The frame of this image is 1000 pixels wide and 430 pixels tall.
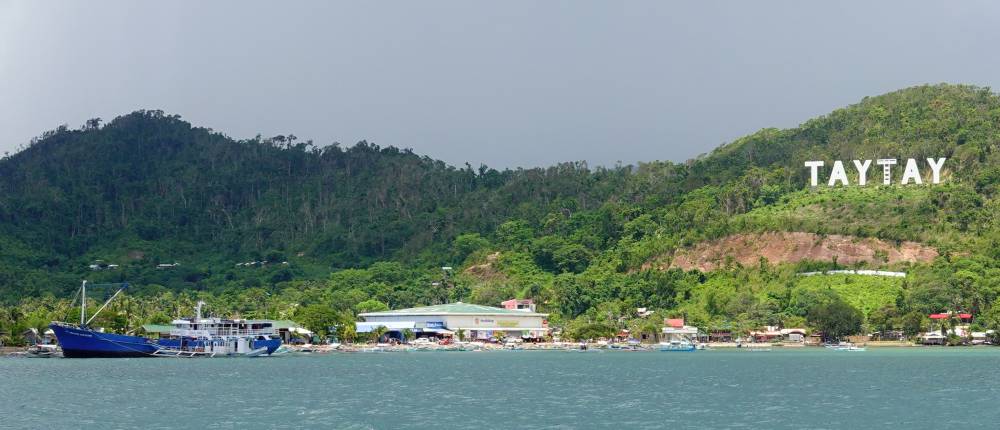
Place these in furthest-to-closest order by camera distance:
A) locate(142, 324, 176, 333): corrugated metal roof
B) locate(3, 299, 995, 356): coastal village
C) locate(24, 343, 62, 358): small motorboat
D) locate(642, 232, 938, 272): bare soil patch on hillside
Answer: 1. locate(642, 232, 938, 272): bare soil patch on hillside
2. locate(3, 299, 995, 356): coastal village
3. locate(142, 324, 176, 333): corrugated metal roof
4. locate(24, 343, 62, 358): small motorboat

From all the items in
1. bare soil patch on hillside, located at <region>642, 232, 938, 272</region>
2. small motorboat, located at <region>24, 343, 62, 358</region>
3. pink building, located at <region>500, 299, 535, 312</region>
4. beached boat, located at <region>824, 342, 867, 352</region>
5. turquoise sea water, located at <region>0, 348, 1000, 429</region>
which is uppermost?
bare soil patch on hillside, located at <region>642, 232, 938, 272</region>

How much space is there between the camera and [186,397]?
6919 cm

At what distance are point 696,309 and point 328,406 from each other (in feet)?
337

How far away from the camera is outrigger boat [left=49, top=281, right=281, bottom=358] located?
398 feet

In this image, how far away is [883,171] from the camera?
186125mm

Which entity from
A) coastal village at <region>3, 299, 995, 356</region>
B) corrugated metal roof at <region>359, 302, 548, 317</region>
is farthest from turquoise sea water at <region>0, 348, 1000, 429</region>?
corrugated metal roof at <region>359, 302, 548, 317</region>

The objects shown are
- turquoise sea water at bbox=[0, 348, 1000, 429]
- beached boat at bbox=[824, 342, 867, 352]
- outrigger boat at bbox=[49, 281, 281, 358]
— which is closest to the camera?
turquoise sea water at bbox=[0, 348, 1000, 429]

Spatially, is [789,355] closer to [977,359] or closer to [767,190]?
[977,359]

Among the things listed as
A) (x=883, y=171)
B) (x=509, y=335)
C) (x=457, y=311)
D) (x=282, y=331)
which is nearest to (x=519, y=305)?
(x=509, y=335)

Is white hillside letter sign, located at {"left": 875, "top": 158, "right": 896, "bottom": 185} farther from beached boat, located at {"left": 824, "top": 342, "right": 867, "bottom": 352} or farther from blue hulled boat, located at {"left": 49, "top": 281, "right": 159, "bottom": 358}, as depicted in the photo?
blue hulled boat, located at {"left": 49, "top": 281, "right": 159, "bottom": 358}

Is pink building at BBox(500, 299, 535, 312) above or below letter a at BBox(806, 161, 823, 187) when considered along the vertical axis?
below

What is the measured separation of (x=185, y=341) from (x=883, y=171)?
361 feet

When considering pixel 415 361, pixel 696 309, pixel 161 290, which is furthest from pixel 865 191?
pixel 161 290

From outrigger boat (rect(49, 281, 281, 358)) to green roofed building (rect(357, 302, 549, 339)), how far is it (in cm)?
3307
